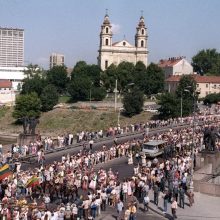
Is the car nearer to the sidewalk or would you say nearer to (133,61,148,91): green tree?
the sidewalk

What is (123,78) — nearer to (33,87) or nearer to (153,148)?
(33,87)

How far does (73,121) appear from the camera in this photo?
3346 inches

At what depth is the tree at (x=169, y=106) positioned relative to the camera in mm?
73500

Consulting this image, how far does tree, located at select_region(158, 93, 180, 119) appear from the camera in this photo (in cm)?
7350

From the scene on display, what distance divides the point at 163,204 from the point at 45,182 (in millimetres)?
5895

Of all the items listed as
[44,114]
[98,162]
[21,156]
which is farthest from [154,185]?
[44,114]

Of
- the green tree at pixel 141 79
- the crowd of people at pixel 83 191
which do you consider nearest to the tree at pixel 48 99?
the green tree at pixel 141 79

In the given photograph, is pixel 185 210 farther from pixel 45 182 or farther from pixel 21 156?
pixel 21 156

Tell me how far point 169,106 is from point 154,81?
89.3 feet

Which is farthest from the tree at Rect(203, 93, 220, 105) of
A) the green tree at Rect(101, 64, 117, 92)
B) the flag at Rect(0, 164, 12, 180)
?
the flag at Rect(0, 164, 12, 180)

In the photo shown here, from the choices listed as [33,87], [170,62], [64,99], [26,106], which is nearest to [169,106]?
[26,106]

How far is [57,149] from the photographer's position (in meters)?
39.7

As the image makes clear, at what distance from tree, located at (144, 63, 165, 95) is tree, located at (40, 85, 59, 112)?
18.6 meters

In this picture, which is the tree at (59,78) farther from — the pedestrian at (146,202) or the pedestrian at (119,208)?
the pedestrian at (119,208)
